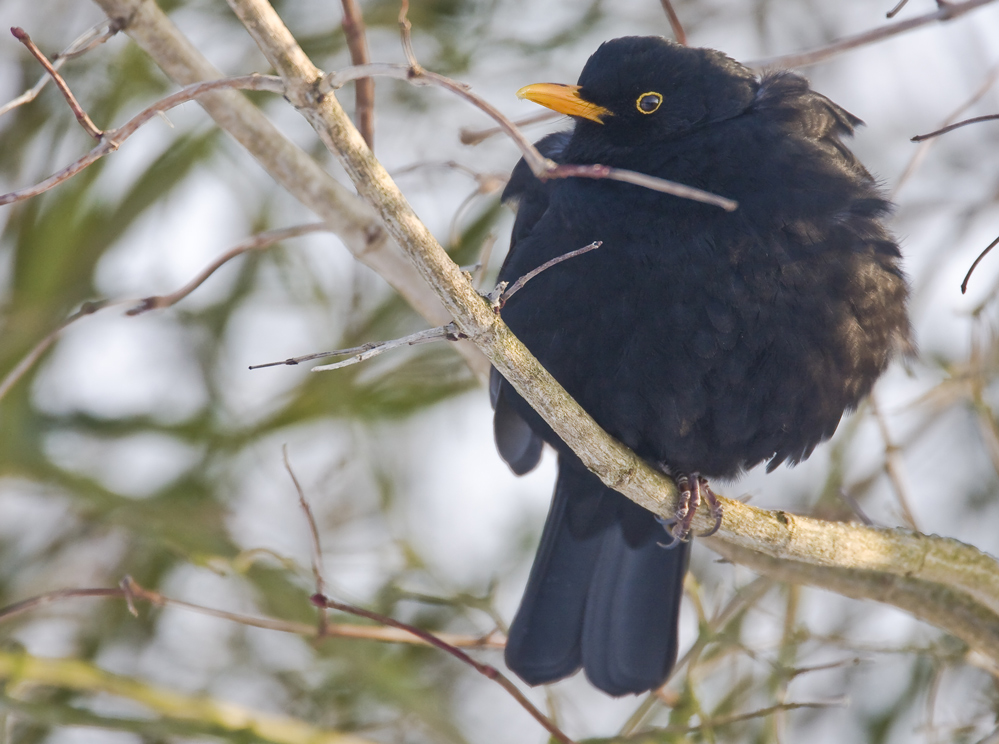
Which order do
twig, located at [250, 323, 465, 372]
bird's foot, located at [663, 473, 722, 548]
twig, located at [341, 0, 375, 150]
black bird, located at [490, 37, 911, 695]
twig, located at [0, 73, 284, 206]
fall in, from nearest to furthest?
1. twig, located at [0, 73, 284, 206]
2. twig, located at [250, 323, 465, 372]
3. bird's foot, located at [663, 473, 722, 548]
4. black bird, located at [490, 37, 911, 695]
5. twig, located at [341, 0, 375, 150]

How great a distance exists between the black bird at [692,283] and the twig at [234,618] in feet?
0.71

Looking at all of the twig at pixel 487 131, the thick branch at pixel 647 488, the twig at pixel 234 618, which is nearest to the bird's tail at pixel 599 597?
the twig at pixel 234 618

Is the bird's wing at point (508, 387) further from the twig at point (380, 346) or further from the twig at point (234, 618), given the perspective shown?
the twig at point (380, 346)

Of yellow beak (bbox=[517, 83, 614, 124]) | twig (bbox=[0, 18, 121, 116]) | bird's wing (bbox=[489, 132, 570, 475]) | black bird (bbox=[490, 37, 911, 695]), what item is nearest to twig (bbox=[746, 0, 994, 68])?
black bird (bbox=[490, 37, 911, 695])

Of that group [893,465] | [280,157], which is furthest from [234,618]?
[893,465]

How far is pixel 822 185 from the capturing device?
3.14 m

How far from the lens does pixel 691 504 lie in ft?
9.68

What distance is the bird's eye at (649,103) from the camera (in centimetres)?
346

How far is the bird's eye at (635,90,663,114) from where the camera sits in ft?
11.3

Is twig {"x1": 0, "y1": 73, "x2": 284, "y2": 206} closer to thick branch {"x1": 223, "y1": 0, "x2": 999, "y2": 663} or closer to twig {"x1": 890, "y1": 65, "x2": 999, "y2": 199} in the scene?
thick branch {"x1": 223, "y1": 0, "x2": 999, "y2": 663}

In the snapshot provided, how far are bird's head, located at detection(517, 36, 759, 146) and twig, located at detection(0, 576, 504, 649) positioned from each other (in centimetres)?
185

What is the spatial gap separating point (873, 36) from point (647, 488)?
158 cm

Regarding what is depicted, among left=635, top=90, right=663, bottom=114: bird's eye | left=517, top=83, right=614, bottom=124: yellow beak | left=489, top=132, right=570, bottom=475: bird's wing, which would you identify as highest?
left=635, top=90, right=663, bottom=114: bird's eye

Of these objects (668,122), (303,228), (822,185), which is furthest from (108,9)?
(822,185)
